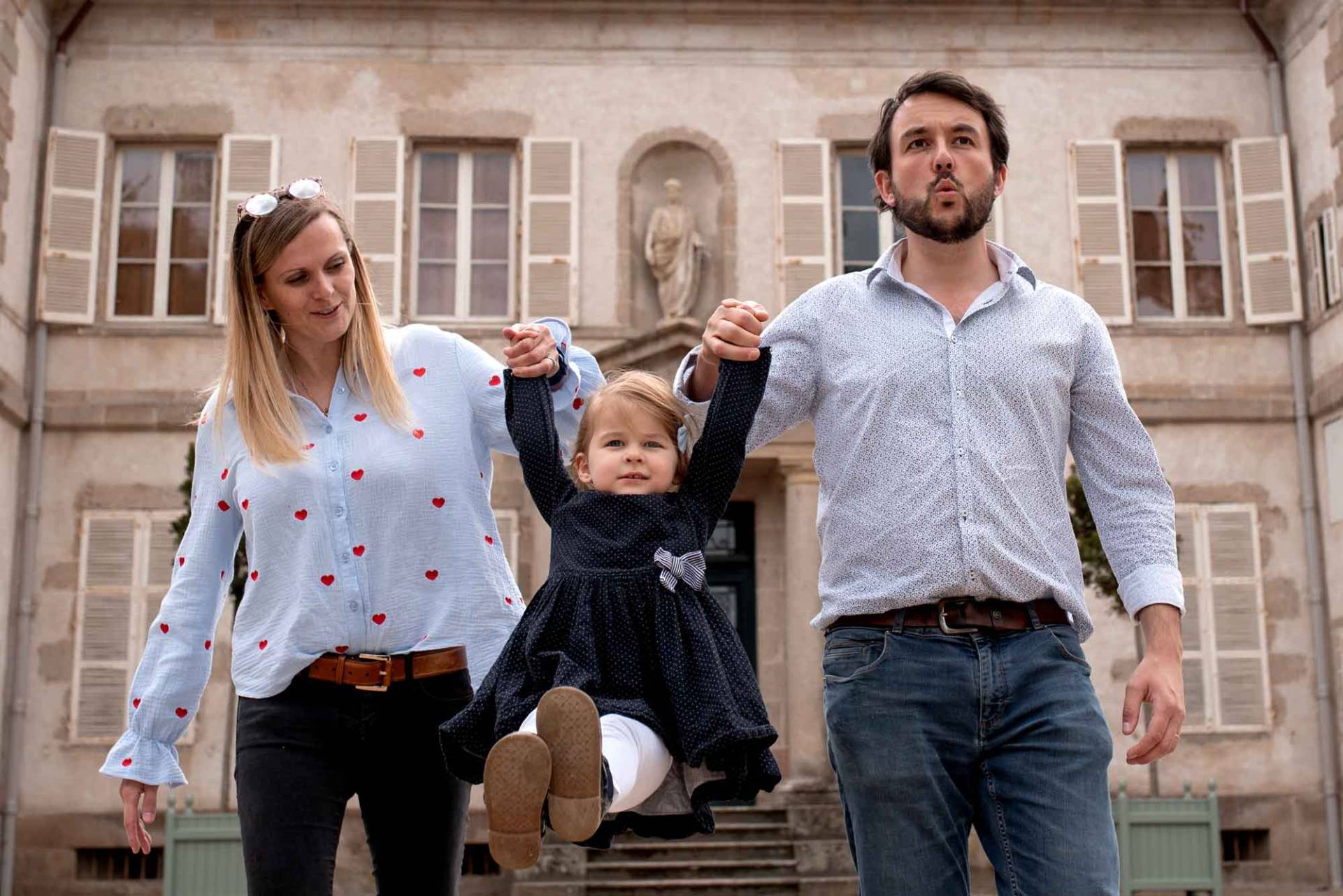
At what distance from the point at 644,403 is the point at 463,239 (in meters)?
10.5

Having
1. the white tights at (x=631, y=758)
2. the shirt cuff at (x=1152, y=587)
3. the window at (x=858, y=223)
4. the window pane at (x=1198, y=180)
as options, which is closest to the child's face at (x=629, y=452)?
the white tights at (x=631, y=758)

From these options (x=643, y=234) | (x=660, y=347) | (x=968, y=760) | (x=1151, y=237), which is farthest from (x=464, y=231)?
(x=968, y=760)

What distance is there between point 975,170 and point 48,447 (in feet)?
37.4

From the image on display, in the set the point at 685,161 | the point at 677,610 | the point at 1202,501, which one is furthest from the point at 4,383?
the point at 677,610

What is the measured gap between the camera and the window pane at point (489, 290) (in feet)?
43.8

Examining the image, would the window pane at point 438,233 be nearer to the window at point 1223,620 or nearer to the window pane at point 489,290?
the window pane at point 489,290

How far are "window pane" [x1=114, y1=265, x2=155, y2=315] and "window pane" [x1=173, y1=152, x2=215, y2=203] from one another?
69 centimetres

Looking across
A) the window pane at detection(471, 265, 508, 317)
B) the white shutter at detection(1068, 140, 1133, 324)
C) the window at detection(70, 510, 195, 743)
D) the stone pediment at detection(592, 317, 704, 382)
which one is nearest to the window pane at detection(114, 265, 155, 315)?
the window at detection(70, 510, 195, 743)

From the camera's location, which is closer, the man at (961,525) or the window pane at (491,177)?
the man at (961,525)

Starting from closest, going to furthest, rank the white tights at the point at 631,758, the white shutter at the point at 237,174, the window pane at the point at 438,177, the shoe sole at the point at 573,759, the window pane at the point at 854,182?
1. the shoe sole at the point at 573,759
2. the white tights at the point at 631,758
3. the white shutter at the point at 237,174
4. the window pane at the point at 438,177
5. the window pane at the point at 854,182

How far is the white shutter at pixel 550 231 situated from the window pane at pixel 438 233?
0.66 metres

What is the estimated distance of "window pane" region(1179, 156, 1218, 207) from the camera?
44.9 feet

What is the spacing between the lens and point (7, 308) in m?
12.6

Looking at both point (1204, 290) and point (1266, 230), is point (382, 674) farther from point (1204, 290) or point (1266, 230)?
point (1266, 230)
